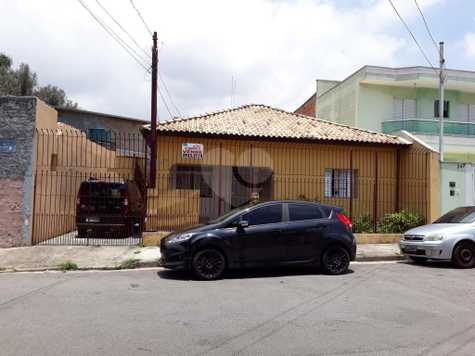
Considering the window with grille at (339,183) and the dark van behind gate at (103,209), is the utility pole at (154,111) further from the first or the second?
the window with grille at (339,183)

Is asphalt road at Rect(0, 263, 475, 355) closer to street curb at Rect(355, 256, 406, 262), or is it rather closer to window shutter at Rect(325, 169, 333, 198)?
street curb at Rect(355, 256, 406, 262)

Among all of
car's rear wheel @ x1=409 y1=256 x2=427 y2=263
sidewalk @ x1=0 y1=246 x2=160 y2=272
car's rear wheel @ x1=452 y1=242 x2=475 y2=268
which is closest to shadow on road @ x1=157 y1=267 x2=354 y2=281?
sidewalk @ x1=0 y1=246 x2=160 y2=272

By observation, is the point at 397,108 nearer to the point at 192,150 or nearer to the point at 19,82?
the point at 192,150

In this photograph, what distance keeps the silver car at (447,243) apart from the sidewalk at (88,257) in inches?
52.8

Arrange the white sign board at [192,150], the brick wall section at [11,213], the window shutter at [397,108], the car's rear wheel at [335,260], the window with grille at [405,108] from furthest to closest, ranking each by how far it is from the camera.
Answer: the window with grille at [405,108]
the window shutter at [397,108]
the white sign board at [192,150]
the brick wall section at [11,213]
the car's rear wheel at [335,260]

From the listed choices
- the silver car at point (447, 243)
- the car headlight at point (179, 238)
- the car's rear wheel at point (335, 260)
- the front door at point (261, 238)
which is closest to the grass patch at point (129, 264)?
the car headlight at point (179, 238)

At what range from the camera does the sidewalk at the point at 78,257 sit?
35.7 ft

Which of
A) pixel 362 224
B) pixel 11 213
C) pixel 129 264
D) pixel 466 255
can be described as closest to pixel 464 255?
pixel 466 255

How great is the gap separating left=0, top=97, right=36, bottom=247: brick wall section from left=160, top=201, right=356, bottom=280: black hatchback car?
5.14 meters

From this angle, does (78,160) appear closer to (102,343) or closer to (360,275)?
(360,275)

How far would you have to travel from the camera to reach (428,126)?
2356cm

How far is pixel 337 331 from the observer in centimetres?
581

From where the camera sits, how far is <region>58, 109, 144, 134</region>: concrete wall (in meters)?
30.9

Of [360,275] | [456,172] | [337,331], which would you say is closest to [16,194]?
[360,275]
